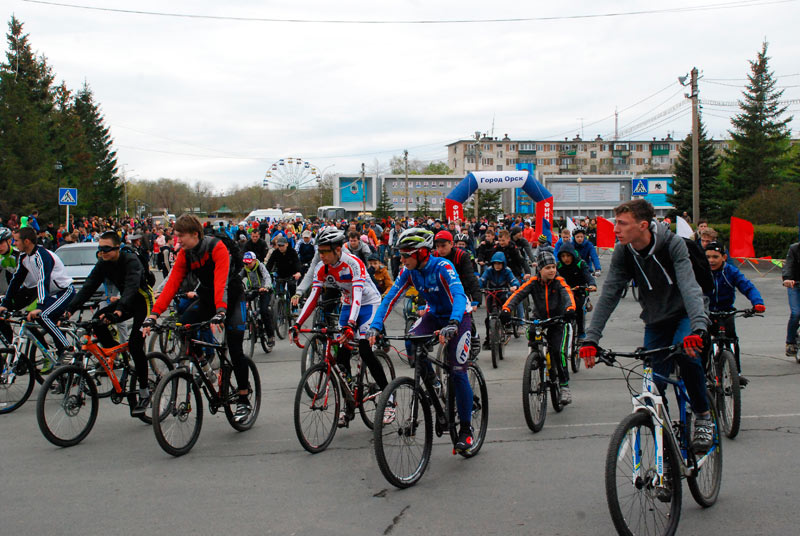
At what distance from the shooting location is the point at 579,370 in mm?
9977

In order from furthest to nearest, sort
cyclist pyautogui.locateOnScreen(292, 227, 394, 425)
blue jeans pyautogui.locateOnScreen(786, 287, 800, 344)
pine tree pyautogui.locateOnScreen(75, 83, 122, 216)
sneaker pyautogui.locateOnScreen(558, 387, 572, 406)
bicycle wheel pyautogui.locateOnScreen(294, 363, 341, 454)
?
pine tree pyautogui.locateOnScreen(75, 83, 122, 216), blue jeans pyautogui.locateOnScreen(786, 287, 800, 344), sneaker pyautogui.locateOnScreen(558, 387, 572, 406), cyclist pyautogui.locateOnScreen(292, 227, 394, 425), bicycle wheel pyautogui.locateOnScreen(294, 363, 341, 454)

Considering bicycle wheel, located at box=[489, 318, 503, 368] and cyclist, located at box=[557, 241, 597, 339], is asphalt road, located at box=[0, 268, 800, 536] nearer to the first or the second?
bicycle wheel, located at box=[489, 318, 503, 368]

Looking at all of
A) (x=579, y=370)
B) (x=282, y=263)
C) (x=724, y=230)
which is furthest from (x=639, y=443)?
(x=724, y=230)

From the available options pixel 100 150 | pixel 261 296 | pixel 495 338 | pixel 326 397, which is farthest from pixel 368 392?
pixel 100 150

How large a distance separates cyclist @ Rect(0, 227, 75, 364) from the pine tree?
203ft

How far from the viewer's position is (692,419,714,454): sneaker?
4570 mm

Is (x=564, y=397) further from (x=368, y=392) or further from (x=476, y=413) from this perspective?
(x=368, y=392)

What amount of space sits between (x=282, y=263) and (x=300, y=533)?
8921 millimetres

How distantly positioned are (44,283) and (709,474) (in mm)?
7356

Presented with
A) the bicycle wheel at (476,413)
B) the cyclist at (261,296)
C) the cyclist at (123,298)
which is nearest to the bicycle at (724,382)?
the bicycle wheel at (476,413)

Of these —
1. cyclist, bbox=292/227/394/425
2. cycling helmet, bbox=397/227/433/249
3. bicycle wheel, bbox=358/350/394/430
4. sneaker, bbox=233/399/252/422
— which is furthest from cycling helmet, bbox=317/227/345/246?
sneaker, bbox=233/399/252/422

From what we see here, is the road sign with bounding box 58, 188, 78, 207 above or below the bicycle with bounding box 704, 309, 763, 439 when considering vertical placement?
above

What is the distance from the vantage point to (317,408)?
6105 millimetres

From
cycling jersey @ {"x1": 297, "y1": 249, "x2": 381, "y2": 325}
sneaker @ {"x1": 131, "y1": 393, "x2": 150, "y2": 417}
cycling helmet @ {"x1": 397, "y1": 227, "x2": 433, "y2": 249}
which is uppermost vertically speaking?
cycling helmet @ {"x1": 397, "y1": 227, "x2": 433, "y2": 249}
